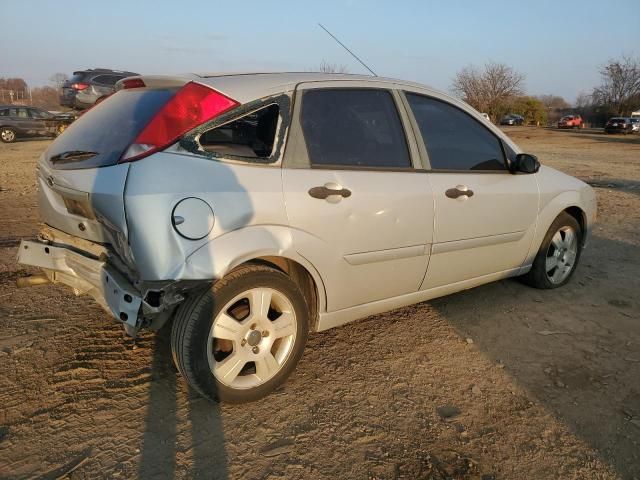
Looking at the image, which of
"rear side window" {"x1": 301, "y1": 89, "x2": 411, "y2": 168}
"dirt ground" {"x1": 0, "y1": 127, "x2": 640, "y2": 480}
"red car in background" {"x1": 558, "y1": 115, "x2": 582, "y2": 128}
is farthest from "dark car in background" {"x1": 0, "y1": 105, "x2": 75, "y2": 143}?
"red car in background" {"x1": 558, "y1": 115, "x2": 582, "y2": 128}

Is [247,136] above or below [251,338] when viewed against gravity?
above

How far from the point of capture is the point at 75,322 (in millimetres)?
3479

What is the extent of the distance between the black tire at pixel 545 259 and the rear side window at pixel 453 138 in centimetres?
92

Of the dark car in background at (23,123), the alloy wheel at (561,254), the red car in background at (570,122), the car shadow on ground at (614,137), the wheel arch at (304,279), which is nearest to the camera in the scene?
the wheel arch at (304,279)

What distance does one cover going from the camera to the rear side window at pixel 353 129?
8.95 ft

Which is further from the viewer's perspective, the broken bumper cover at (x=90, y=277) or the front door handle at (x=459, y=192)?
the front door handle at (x=459, y=192)

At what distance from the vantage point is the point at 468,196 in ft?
10.8

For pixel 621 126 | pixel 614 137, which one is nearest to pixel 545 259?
pixel 614 137

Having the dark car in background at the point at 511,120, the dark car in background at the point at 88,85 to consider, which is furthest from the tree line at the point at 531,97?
the dark car in background at the point at 88,85

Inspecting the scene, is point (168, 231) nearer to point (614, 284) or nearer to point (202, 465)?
point (202, 465)

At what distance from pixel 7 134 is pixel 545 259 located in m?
24.4

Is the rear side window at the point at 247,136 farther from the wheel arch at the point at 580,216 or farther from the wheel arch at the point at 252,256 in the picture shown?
the wheel arch at the point at 580,216

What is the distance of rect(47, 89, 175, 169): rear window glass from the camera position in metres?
2.41

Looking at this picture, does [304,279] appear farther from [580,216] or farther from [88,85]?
[88,85]
